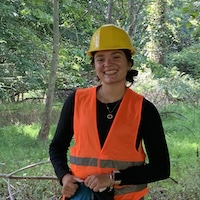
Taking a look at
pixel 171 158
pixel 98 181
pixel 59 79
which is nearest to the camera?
pixel 98 181

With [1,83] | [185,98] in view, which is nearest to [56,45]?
[1,83]

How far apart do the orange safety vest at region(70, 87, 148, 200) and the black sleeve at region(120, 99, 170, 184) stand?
0.02 metres

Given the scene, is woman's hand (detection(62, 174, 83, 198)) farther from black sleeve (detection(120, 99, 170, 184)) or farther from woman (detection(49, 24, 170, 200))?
black sleeve (detection(120, 99, 170, 184))

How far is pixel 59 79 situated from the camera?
6.12m

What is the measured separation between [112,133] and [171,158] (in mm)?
2790

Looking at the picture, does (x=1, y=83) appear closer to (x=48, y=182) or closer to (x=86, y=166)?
(x=48, y=182)

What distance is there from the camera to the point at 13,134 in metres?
5.61

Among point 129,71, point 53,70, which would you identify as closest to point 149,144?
point 129,71

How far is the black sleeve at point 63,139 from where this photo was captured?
4.09ft

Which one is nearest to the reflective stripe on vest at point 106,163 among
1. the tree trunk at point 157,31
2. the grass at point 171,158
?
the grass at point 171,158

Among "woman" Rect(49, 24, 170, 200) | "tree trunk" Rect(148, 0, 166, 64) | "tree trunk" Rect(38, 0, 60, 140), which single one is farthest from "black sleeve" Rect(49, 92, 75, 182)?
"tree trunk" Rect(148, 0, 166, 64)

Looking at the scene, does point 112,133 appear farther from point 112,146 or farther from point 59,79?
point 59,79

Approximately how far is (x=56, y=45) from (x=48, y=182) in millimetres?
2897

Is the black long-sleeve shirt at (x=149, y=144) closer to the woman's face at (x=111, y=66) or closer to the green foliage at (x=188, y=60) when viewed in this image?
the woman's face at (x=111, y=66)
